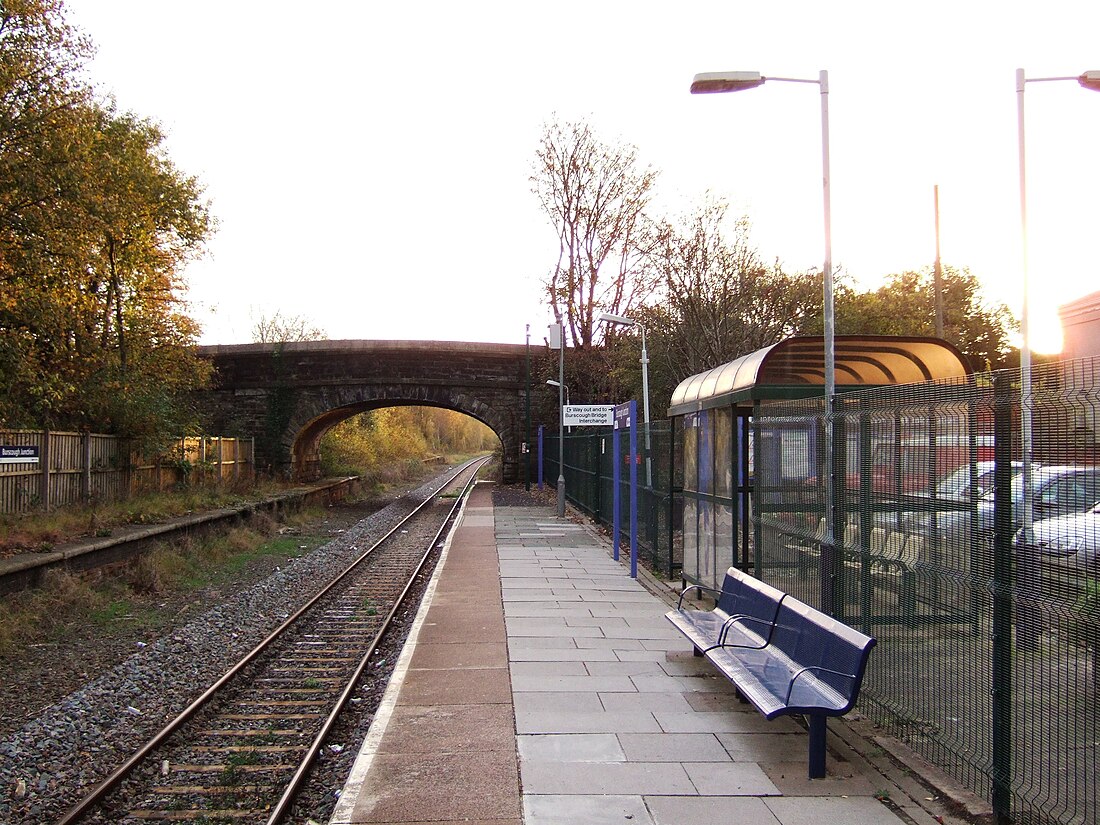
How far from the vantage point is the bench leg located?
16.5ft

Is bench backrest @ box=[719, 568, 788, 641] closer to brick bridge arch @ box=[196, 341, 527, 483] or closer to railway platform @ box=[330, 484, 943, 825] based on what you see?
railway platform @ box=[330, 484, 943, 825]

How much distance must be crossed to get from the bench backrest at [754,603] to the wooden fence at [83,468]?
526 inches

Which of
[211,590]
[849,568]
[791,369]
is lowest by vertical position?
[211,590]

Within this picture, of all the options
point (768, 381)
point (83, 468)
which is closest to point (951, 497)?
point (768, 381)

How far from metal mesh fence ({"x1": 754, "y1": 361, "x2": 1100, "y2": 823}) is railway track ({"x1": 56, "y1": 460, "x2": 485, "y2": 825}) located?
3579 millimetres

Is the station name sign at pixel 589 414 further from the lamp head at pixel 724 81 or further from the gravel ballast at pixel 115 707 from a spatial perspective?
the lamp head at pixel 724 81

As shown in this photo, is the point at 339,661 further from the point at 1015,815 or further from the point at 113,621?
the point at 1015,815

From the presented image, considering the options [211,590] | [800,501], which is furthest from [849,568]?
[211,590]

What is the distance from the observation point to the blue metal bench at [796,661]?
191 inches

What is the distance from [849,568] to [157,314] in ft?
77.4

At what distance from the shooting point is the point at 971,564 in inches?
176

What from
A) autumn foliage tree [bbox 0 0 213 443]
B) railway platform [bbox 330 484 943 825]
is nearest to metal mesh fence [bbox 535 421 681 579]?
railway platform [bbox 330 484 943 825]

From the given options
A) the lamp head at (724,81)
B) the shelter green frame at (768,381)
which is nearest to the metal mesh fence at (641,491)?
the shelter green frame at (768,381)

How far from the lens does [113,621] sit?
459 inches
